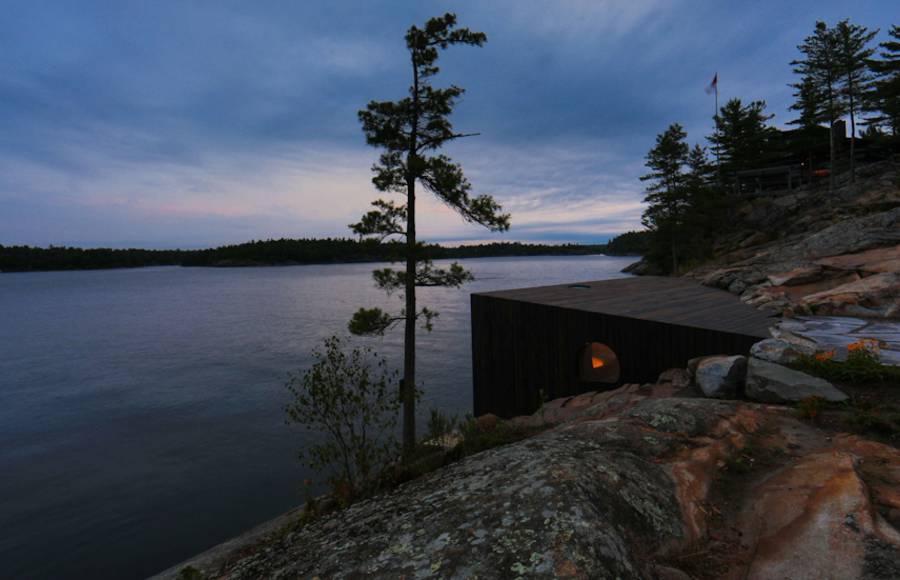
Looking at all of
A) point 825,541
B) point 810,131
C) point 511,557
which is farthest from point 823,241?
point 810,131

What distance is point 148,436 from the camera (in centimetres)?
1902

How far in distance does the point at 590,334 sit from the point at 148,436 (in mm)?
20212

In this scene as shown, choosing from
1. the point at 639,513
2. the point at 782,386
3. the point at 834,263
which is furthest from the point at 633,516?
the point at 834,263

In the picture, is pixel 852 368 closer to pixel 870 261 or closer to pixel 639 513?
pixel 639 513

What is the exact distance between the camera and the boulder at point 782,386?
476cm

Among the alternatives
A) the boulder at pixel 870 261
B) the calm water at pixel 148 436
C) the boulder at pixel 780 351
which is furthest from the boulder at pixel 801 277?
the calm water at pixel 148 436

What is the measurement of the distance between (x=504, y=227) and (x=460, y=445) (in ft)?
23.0

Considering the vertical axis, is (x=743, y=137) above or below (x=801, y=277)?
above

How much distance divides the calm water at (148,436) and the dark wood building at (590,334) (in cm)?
648

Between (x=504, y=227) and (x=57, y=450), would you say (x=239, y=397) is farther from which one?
(x=504, y=227)

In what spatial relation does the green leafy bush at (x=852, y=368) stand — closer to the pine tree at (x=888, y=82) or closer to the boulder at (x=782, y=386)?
the boulder at (x=782, y=386)

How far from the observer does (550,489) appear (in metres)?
2.64

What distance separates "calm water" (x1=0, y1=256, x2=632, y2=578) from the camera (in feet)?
39.9

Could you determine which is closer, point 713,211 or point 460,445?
point 460,445
